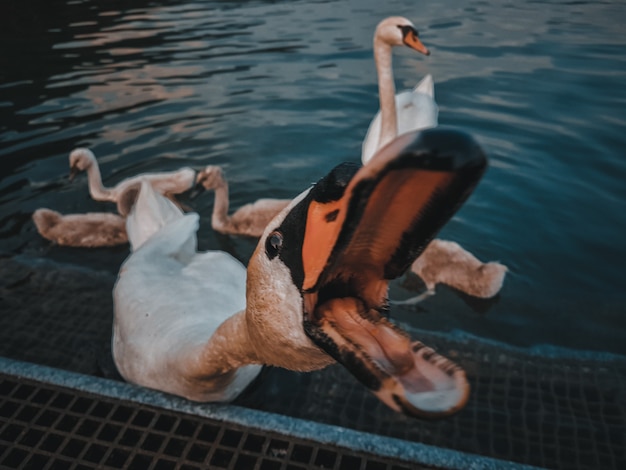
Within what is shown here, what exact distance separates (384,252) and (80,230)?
5.62 metres

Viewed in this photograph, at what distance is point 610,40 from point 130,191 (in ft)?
42.7

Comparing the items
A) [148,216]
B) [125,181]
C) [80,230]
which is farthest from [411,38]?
[80,230]

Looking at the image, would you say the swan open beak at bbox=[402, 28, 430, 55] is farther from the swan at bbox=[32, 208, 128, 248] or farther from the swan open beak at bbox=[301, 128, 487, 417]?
the swan open beak at bbox=[301, 128, 487, 417]

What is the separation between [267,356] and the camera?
7.06 ft

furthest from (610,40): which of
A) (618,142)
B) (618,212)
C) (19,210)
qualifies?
(19,210)

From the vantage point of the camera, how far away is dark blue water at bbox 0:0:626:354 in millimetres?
5867

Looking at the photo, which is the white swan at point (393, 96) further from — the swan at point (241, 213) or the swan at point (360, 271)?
the swan at point (360, 271)

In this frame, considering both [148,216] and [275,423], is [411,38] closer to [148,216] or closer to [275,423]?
[148,216]

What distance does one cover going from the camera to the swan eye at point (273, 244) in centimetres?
177

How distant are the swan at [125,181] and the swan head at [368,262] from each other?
5.60 meters

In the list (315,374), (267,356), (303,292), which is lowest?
(315,374)

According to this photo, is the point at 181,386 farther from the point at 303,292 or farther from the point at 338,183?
the point at 338,183

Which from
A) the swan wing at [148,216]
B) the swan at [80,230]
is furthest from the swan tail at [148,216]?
the swan at [80,230]

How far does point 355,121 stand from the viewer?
1004 cm
